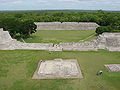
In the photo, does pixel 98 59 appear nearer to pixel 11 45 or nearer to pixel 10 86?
pixel 10 86

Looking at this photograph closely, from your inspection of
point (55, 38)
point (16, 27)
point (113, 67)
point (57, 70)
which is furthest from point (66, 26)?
point (57, 70)

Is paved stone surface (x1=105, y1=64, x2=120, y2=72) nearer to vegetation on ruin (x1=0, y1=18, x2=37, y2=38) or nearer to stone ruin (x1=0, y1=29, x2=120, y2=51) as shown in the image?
stone ruin (x1=0, y1=29, x2=120, y2=51)

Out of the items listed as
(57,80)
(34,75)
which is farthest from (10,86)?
(57,80)

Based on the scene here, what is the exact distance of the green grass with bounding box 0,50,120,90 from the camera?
1071 cm

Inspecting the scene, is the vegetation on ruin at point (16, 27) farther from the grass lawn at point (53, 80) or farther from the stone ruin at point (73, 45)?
the grass lawn at point (53, 80)

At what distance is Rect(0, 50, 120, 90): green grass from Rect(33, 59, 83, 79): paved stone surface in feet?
1.80

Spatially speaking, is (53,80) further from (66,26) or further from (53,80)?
(66,26)

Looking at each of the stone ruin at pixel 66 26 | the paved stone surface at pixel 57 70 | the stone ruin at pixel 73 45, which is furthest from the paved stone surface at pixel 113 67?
the stone ruin at pixel 66 26

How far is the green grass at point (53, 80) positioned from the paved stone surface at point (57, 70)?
1.80 ft

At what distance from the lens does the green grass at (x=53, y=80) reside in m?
10.7

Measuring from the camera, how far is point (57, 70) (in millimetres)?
13094

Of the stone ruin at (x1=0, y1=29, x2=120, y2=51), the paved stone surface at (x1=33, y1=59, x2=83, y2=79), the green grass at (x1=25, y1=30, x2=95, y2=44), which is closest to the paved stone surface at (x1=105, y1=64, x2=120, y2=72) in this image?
the paved stone surface at (x1=33, y1=59, x2=83, y2=79)

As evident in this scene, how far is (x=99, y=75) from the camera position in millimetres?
12344

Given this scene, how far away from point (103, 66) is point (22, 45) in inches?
432
